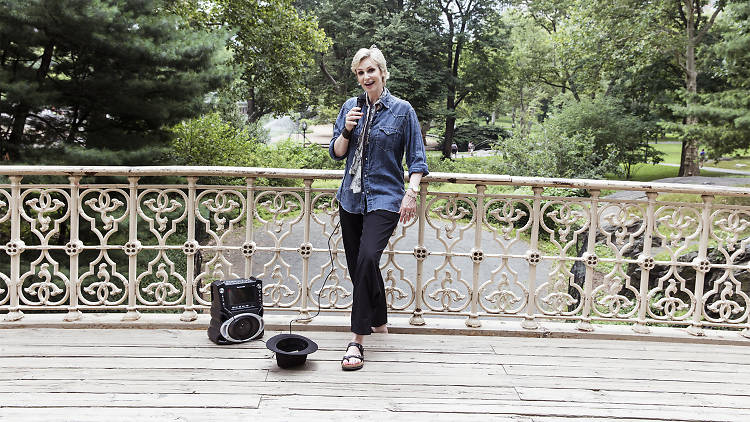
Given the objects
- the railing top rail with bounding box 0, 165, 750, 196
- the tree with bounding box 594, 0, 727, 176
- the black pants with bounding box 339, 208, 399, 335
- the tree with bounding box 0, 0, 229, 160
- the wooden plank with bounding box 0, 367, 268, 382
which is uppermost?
the tree with bounding box 594, 0, 727, 176

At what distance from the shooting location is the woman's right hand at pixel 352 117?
109 inches

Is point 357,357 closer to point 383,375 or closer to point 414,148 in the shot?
point 383,375

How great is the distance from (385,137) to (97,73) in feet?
18.4

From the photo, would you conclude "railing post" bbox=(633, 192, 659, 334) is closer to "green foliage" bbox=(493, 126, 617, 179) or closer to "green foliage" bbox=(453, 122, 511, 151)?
"green foliage" bbox=(493, 126, 617, 179)

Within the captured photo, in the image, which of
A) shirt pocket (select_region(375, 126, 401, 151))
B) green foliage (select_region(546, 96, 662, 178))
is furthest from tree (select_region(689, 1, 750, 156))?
shirt pocket (select_region(375, 126, 401, 151))

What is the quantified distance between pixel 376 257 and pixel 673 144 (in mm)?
44959

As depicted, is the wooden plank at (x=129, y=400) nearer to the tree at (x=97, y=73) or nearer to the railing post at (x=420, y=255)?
the railing post at (x=420, y=255)

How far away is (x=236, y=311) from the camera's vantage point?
9.92ft

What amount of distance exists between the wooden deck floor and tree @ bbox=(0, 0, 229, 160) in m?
4.39

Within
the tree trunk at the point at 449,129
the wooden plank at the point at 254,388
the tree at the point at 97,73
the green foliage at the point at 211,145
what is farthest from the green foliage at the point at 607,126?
the wooden plank at the point at 254,388

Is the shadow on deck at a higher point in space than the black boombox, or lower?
lower

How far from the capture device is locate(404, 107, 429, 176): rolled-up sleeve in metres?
2.85

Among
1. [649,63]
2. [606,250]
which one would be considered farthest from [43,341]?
[649,63]

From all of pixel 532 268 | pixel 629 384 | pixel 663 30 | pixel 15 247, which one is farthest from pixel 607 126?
pixel 15 247
